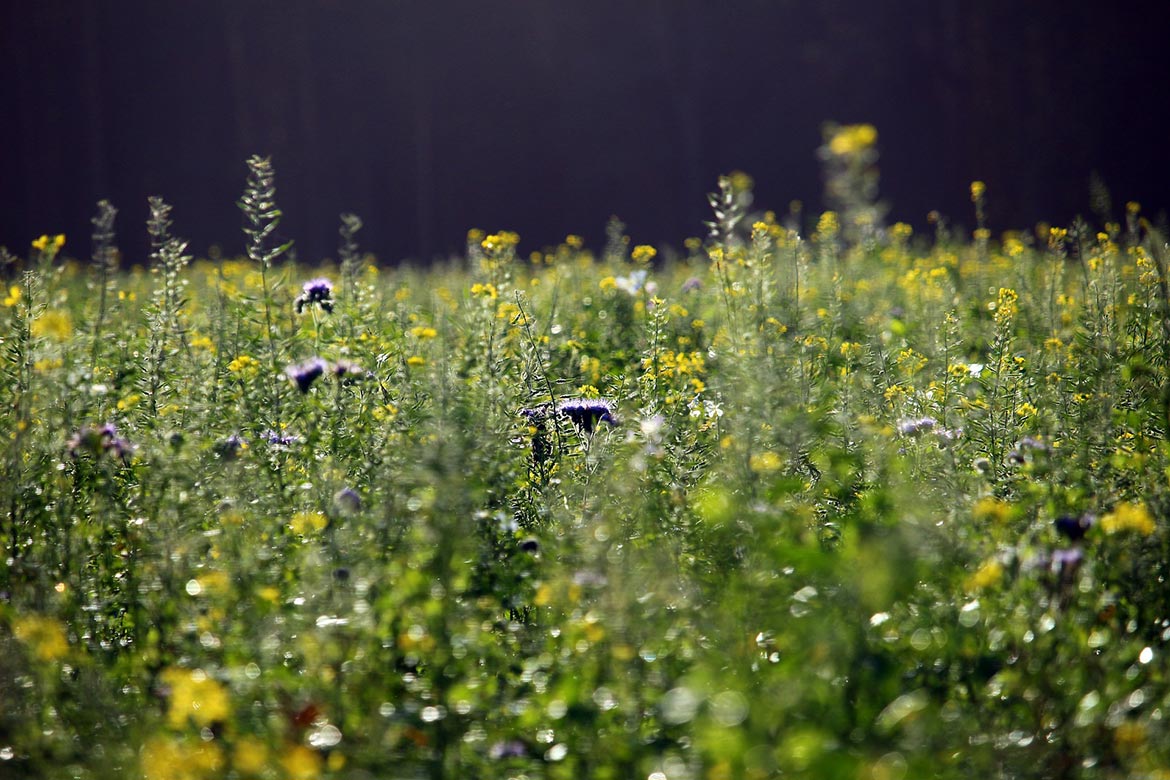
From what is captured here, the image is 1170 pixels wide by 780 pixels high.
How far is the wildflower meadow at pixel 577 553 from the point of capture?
1410 mm

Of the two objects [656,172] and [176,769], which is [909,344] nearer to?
[176,769]

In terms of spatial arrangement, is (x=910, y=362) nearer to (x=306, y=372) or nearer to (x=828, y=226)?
(x=306, y=372)

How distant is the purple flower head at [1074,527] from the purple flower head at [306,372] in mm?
1746

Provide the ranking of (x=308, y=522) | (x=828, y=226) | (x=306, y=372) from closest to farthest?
(x=308, y=522) < (x=306, y=372) < (x=828, y=226)

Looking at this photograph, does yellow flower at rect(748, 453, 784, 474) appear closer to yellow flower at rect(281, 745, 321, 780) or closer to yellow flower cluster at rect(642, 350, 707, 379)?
yellow flower cluster at rect(642, 350, 707, 379)

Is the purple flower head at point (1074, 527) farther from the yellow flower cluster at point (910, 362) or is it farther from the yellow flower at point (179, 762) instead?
the yellow flower at point (179, 762)

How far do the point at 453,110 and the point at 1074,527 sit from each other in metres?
16.9

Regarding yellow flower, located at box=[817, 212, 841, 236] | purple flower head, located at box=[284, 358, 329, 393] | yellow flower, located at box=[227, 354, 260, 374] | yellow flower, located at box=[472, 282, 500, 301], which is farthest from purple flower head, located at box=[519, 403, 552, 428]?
yellow flower, located at box=[817, 212, 841, 236]

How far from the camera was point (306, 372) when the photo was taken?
2.44 m

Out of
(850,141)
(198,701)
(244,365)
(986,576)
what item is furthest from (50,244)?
(986,576)

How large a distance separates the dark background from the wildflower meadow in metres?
13.1

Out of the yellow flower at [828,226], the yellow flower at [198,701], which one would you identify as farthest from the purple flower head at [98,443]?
the yellow flower at [828,226]

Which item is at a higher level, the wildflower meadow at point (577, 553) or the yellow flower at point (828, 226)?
the yellow flower at point (828, 226)

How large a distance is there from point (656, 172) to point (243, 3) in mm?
8637
